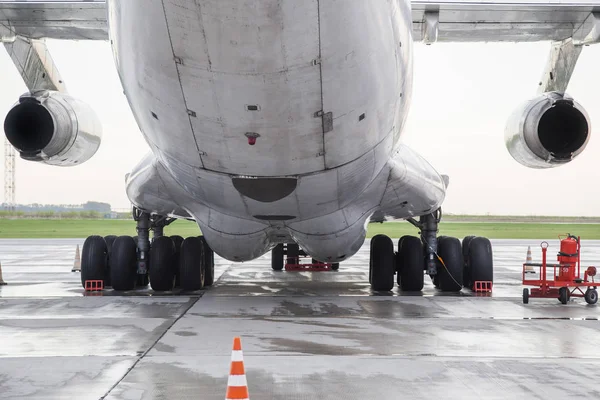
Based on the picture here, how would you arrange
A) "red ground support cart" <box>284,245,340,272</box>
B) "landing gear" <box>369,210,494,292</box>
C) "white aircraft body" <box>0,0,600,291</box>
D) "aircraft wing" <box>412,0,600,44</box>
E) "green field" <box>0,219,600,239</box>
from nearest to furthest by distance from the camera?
1. "white aircraft body" <box>0,0,600,291</box>
2. "aircraft wing" <box>412,0,600,44</box>
3. "landing gear" <box>369,210,494,292</box>
4. "red ground support cart" <box>284,245,340,272</box>
5. "green field" <box>0,219,600,239</box>

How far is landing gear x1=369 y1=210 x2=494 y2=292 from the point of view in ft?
37.8

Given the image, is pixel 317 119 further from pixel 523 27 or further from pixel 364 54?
pixel 523 27

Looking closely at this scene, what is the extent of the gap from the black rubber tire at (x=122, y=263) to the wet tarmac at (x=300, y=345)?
0.55 meters

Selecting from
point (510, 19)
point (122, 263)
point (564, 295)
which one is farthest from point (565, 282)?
point (122, 263)

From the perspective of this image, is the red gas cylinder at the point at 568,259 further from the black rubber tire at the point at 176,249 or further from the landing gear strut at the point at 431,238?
the black rubber tire at the point at 176,249

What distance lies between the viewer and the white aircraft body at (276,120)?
18.9 feet

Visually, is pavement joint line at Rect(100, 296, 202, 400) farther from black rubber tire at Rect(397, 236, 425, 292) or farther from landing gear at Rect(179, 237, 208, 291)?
black rubber tire at Rect(397, 236, 425, 292)

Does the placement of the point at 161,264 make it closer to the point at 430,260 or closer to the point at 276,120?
the point at 430,260

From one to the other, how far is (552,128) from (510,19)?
4.96 feet

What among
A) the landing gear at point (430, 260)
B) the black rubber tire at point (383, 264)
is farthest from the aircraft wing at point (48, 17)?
the landing gear at point (430, 260)

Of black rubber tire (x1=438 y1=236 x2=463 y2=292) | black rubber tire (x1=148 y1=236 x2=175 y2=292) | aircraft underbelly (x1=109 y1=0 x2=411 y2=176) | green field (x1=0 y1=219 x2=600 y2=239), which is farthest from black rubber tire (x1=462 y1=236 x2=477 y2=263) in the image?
green field (x1=0 y1=219 x2=600 y2=239)

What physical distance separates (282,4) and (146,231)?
6.96 m

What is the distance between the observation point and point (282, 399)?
4922mm

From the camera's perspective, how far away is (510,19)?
9492mm
